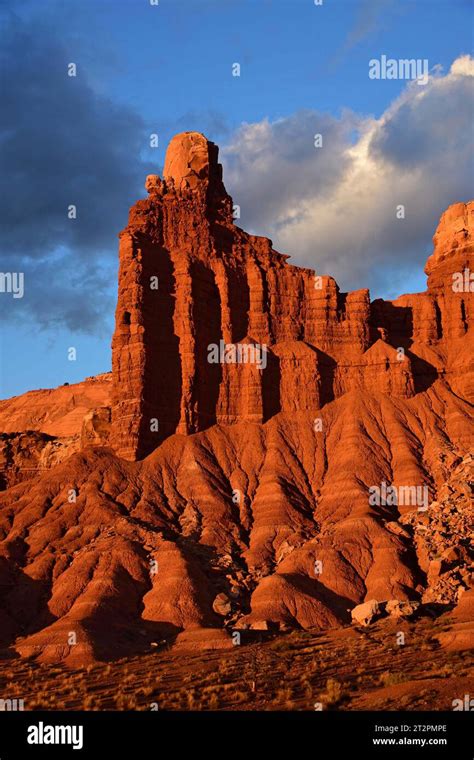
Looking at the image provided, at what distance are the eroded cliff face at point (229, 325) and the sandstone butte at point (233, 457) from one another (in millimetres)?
190

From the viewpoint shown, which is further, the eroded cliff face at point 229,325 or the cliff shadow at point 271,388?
the cliff shadow at point 271,388

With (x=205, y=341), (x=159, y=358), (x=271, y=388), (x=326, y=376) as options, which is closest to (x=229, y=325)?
(x=205, y=341)

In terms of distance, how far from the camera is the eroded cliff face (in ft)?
279

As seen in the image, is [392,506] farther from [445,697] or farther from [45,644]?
[445,697]

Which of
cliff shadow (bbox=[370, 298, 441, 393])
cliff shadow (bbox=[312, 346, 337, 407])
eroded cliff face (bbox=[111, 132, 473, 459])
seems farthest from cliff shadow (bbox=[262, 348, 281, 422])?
cliff shadow (bbox=[370, 298, 441, 393])

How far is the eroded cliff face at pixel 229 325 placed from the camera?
85062 mm

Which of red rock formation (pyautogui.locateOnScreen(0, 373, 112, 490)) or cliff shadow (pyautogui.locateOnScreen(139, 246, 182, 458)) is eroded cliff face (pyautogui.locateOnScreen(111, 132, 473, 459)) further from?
red rock formation (pyautogui.locateOnScreen(0, 373, 112, 490))

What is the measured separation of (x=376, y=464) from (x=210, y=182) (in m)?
35.4

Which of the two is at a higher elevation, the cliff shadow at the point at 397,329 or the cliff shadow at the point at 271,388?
the cliff shadow at the point at 397,329

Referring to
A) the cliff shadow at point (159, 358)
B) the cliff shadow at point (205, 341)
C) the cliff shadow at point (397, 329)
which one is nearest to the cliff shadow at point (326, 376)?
the cliff shadow at point (397, 329)

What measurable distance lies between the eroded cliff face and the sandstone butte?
7.5 inches

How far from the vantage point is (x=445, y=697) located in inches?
1247

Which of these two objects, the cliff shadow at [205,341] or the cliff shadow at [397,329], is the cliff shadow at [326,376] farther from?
the cliff shadow at [205,341]

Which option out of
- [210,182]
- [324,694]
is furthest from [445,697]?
[210,182]
